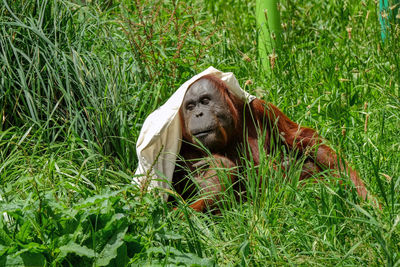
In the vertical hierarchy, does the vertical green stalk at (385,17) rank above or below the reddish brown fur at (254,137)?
above

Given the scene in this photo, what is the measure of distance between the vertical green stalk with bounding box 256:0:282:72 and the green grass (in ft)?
0.28

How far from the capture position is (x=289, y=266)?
268cm

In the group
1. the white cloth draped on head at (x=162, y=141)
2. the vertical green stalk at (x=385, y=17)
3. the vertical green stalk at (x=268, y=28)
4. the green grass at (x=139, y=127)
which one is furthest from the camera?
the vertical green stalk at (x=268, y=28)

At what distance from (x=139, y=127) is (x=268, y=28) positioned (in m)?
1.33

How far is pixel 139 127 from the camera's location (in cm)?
414

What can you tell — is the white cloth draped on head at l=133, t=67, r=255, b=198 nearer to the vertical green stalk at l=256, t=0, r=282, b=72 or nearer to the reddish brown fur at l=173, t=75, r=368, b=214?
the reddish brown fur at l=173, t=75, r=368, b=214

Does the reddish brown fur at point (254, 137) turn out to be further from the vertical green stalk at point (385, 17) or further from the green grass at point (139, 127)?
the vertical green stalk at point (385, 17)

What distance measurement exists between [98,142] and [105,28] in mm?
921

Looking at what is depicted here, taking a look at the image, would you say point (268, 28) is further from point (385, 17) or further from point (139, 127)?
point (139, 127)

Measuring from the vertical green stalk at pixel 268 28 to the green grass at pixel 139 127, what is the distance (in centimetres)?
8

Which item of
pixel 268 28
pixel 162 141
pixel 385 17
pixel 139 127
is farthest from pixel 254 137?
pixel 268 28

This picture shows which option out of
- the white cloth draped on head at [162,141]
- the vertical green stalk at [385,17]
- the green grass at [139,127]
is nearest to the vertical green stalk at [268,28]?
the green grass at [139,127]

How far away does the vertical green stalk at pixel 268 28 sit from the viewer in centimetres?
488

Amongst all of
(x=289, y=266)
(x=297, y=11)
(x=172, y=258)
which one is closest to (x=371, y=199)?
(x=289, y=266)
